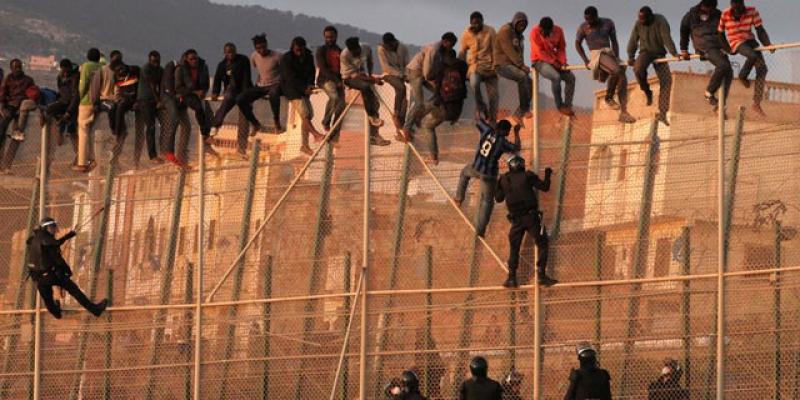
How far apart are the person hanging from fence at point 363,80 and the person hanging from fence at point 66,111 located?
4621 mm

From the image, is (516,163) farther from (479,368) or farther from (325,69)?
(325,69)

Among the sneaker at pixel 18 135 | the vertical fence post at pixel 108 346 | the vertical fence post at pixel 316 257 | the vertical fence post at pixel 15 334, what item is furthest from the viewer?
the sneaker at pixel 18 135

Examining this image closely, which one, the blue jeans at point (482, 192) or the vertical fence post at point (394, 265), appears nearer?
the blue jeans at point (482, 192)

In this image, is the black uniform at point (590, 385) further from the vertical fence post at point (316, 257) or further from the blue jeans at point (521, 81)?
the vertical fence post at point (316, 257)

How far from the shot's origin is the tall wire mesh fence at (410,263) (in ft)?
93.8

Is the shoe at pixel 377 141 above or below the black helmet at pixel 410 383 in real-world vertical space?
above

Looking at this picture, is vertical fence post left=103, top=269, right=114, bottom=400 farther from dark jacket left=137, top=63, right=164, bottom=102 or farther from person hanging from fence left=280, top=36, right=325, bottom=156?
person hanging from fence left=280, top=36, right=325, bottom=156

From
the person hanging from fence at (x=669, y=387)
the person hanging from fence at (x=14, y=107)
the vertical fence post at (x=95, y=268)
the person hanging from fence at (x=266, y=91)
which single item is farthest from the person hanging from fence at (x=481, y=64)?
the person hanging from fence at (x=14, y=107)

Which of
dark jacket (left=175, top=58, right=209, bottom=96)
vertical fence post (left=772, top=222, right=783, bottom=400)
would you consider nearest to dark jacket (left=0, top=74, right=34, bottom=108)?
dark jacket (left=175, top=58, right=209, bottom=96)

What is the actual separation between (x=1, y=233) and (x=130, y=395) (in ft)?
13.1

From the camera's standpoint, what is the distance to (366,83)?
30.6 meters

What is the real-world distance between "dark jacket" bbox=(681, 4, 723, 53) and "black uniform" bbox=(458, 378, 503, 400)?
5618 mm

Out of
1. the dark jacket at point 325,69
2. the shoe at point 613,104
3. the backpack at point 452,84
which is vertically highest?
the dark jacket at point 325,69

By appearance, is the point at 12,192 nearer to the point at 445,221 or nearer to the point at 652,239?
the point at 445,221
